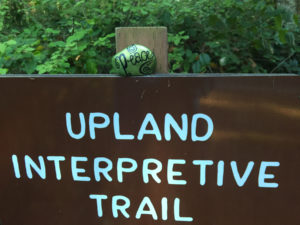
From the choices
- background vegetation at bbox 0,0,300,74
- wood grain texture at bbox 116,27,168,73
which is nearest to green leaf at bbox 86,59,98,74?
background vegetation at bbox 0,0,300,74

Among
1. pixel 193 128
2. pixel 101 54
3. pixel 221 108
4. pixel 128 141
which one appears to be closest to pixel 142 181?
pixel 128 141

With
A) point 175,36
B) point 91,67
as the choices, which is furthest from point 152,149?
point 175,36

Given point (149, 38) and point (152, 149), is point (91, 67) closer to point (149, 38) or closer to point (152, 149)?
point (149, 38)

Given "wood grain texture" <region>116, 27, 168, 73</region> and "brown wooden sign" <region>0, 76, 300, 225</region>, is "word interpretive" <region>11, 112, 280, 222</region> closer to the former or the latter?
"brown wooden sign" <region>0, 76, 300, 225</region>

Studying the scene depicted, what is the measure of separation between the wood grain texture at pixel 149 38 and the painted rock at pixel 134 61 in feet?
0.22

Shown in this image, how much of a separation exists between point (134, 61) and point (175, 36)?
105 centimetres

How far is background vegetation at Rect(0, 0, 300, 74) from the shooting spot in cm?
202

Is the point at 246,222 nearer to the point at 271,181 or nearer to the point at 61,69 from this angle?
the point at 271,181

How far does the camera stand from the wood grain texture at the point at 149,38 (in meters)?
1.30

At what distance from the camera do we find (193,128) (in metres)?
1.22

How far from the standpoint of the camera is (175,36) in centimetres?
216

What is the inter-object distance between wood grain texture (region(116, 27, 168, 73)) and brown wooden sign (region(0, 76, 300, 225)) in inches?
6.5

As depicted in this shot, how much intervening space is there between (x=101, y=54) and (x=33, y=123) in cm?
102

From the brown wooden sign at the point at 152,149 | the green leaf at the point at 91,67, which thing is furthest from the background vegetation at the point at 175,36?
the brown wooden sign at the point at 152,149
